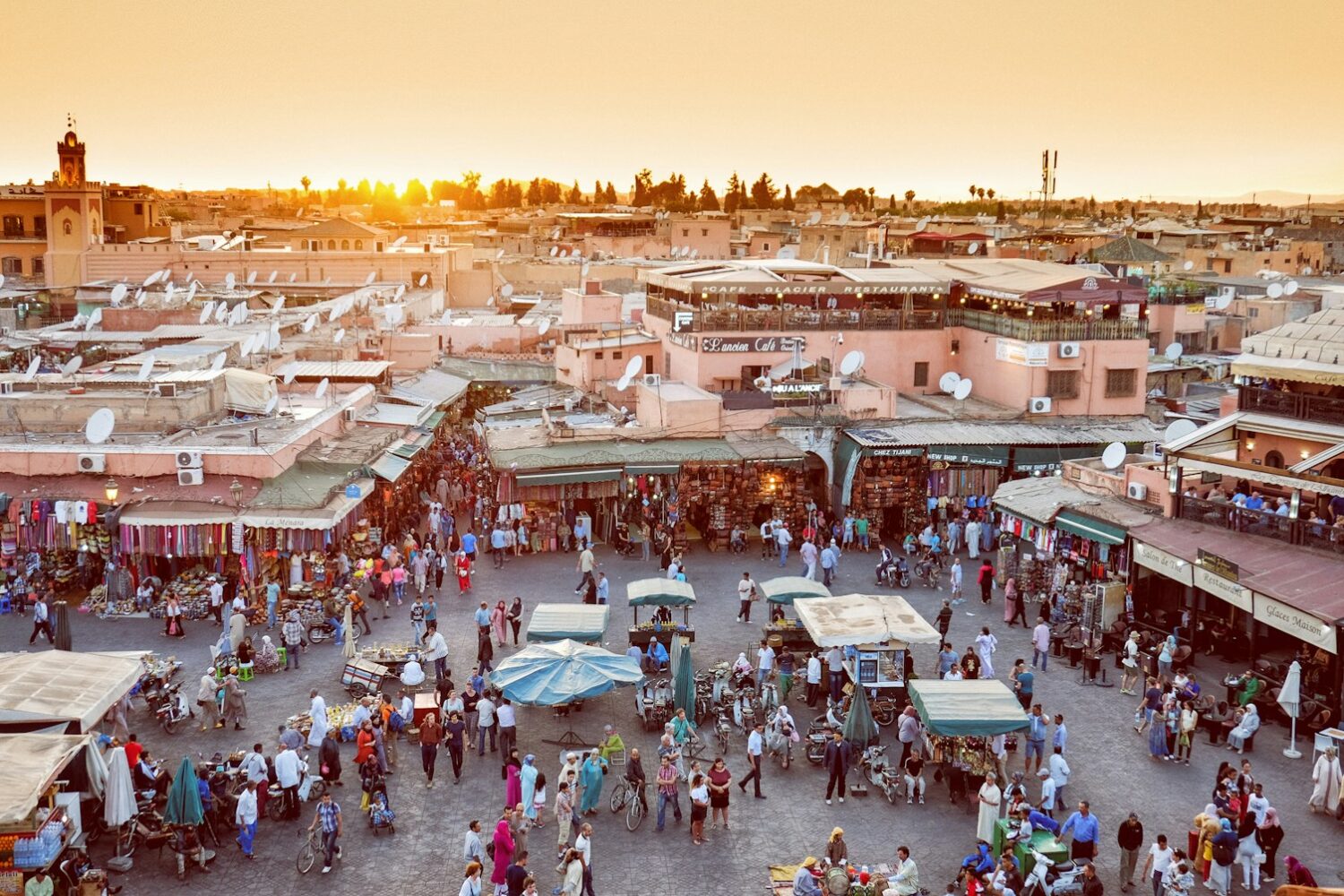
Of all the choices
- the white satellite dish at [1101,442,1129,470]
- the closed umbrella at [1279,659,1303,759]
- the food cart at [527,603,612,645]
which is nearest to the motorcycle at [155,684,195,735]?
A: the food cart at [527,603,612,645]

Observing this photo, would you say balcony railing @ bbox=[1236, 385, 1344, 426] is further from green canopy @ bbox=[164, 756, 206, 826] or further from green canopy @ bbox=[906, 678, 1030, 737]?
green canopy @ bbox=[164, 756, 206, 826]

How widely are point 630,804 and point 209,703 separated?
20.7 ft

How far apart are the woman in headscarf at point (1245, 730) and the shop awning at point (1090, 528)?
5081 mm

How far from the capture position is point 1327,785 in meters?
15.0

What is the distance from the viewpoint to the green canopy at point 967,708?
49.5ft

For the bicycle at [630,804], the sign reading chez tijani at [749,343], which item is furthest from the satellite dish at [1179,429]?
the bicycle at [630,804]

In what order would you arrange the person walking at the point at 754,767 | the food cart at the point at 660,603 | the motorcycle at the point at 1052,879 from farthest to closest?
1. the food cart at the point at 660,603
2. the person walking at the point at 754,767
3. the motorcycle at the point at 1052,879

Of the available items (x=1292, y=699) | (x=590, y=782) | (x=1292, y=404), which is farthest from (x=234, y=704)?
(x=1292, y=404)

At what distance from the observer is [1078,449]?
28891mm

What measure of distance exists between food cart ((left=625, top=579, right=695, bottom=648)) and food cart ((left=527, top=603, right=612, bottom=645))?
0.79 metres

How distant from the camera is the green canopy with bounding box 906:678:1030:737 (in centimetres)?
1508

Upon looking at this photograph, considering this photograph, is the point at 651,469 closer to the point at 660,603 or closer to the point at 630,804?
the point at 660,603

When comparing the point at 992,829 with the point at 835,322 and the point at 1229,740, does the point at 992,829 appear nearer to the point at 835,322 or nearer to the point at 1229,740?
the point at 1229,740

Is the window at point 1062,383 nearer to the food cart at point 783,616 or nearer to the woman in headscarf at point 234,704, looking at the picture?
the food cart at point 783,616
